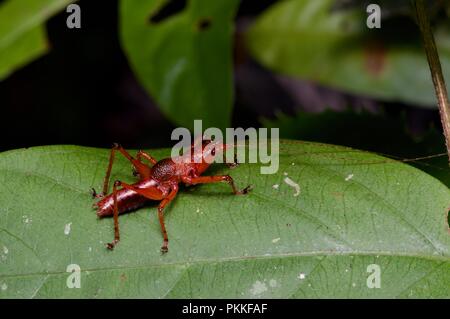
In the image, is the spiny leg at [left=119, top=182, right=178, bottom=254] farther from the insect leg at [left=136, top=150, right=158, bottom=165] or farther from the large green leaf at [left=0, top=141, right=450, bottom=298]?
the insect leg at [left=136, top=150, right=158, bottom=165]

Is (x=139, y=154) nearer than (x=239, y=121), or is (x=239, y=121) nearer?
(x=139, y=154)

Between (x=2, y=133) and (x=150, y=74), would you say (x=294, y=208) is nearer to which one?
(x=150, y=74)

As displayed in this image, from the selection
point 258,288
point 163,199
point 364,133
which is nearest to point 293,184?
point 258,288

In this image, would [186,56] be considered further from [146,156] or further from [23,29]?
[146,156]

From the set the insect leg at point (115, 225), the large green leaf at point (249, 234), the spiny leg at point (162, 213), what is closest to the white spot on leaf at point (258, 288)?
the large green leaf at point (249, 234)

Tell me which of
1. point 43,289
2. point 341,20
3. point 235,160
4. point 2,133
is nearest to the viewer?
point 43,289

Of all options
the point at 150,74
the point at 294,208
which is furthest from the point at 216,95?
the point at 294,208

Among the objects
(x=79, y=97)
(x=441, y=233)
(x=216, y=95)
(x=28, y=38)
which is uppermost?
(x=79, y=97)
